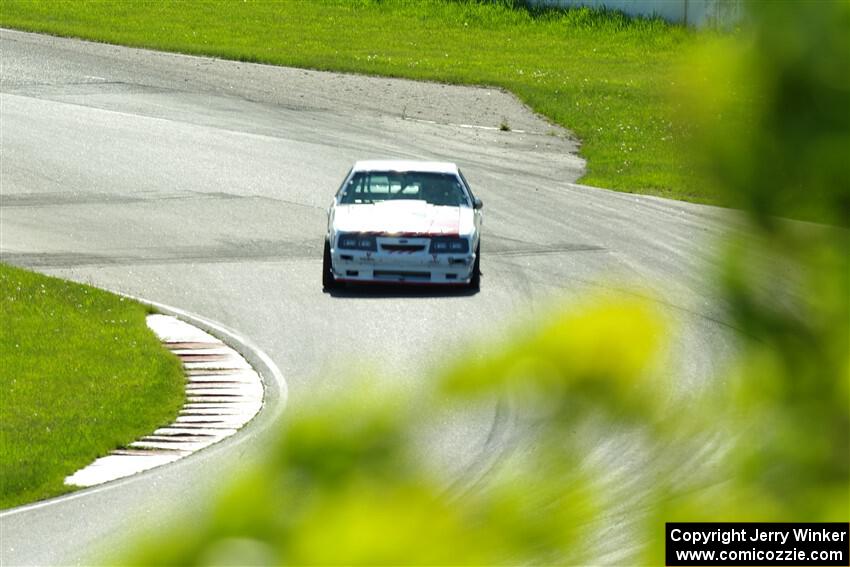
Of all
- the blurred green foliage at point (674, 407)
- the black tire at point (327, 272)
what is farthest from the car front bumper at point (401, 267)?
the blurred green foliage at point (674, 407)

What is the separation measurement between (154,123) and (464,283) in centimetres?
1462

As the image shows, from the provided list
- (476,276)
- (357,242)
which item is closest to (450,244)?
(476,276)

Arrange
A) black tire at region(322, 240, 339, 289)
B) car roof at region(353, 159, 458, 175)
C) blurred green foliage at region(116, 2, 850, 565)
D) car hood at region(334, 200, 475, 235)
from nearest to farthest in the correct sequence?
blurred green foliage at region(116, 2, 850, 565)
car hood at region(334, 200, 475, 235)
black tire at region(322, 240, 339, 289)
car roof at region(353, 159, 458, 175)

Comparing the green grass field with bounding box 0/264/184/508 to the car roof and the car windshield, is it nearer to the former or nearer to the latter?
the car windshield

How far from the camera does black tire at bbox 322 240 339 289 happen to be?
58.1ft

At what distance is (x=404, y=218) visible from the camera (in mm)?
17328

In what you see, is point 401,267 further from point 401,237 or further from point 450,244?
point 450,244

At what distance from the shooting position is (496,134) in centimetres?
3055

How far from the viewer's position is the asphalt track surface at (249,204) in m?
14.8

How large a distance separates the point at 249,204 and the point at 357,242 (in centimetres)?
673

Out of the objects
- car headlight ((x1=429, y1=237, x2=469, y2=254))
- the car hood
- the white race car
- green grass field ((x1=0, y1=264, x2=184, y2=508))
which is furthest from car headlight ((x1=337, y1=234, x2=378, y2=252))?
green grass field ((x1=0, y1=264, x2=184, y2=508))

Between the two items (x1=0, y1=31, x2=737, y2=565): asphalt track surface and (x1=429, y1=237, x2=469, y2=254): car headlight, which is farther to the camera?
(x1=429, y1=237, x2=469, y2=254): car headlight

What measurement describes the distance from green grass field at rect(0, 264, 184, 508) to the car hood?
9.55 feet

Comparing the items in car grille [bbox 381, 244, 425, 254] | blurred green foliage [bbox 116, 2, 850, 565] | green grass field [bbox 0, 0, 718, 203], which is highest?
green grass field [bbox 0, 0, 718, 203]
